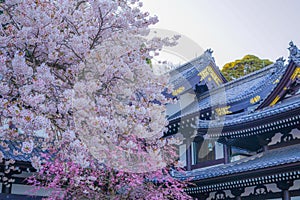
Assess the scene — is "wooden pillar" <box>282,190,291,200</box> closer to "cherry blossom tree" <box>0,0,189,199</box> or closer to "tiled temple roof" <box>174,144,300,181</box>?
"tiled temple roof" <box>174,144,300,181</box>

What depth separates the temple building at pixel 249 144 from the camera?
1041 centimetres

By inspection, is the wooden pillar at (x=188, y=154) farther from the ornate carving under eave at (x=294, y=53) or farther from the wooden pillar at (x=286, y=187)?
the ornate carving under eave at (x=294, y=53)

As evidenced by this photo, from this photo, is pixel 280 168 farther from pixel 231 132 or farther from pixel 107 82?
pixel 107 82

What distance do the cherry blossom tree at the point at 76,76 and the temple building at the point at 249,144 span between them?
446 cm

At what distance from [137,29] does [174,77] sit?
12.4m

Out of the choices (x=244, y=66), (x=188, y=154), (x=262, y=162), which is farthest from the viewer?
(x=244, y=66)

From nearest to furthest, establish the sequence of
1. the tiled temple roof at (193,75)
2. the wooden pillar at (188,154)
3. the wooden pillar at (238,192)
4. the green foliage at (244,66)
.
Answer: the wooden pillar at (238,192), the wooden pillar at (188,154), the tiled temple roof at (193,75), the green foliage at (244,66)

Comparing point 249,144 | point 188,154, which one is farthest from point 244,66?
point 249,144

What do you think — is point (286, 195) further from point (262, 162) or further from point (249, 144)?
point (249, 144)

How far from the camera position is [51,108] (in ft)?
18.8

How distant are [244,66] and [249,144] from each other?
2809cm

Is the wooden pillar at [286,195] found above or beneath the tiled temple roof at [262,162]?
beneath

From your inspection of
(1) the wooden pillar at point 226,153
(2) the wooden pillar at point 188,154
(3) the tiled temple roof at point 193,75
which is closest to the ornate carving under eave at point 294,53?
(1) the wooden pillar at point 226,153

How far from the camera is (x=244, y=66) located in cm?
3972
